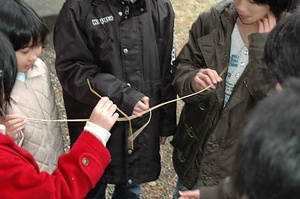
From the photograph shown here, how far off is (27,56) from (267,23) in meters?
1.01

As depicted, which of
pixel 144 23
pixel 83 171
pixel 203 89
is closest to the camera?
pixel 83 171

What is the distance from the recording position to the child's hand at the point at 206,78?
1968 millimetres

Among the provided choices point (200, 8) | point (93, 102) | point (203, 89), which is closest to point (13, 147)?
point (93, 102)

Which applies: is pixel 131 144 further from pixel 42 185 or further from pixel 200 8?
pixel 200 8

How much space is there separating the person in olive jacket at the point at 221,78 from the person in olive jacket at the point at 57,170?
1.44 ft

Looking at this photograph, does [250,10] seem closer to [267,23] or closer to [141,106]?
[267,23]

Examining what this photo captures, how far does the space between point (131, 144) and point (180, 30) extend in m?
3.09

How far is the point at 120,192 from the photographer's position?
2695 millimetres

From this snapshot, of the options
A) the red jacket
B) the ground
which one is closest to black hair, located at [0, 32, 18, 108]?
the red jacket

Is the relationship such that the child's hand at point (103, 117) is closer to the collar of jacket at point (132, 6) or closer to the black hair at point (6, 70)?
the black hair at point (6, 70)

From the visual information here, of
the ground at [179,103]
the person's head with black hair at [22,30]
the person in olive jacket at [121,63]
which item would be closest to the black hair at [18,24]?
the person's head with black hair at [22,30]

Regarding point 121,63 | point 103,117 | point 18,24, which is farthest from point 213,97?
point 18,24

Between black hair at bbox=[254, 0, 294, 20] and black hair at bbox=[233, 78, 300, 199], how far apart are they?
1019 millimetres

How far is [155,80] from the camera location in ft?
7.66
